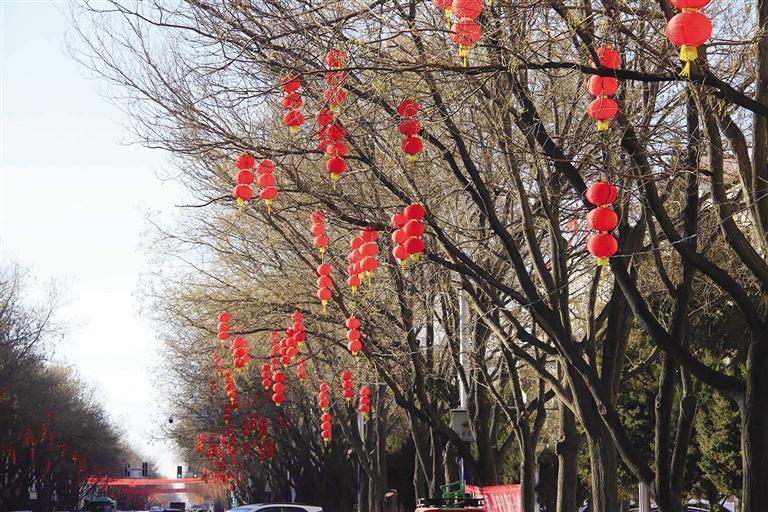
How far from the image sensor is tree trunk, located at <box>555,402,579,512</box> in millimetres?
16812

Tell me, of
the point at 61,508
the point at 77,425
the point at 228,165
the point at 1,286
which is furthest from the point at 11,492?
the point at 228,165

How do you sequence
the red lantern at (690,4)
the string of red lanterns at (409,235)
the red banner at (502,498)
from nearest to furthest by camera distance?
the red lantern at (690,4)
the string of red lanterns at (409,235)
the red banner at (502,498)

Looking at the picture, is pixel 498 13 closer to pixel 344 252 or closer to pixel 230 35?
pixel 230 35

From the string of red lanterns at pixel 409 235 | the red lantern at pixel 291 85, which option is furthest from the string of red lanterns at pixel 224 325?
the red lantern at pixel 291 85

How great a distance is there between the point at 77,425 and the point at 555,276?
211 feet

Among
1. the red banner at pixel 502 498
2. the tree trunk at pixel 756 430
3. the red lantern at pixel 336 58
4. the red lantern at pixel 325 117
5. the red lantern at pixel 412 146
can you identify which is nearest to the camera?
the red lantern at pixel 336 58

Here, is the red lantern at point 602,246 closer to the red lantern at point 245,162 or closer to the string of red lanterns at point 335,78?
the string of red lanterns at point 335,78

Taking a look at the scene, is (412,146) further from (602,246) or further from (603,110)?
(603,110)

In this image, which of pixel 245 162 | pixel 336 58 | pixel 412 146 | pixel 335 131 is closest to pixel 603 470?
pixel 412 146

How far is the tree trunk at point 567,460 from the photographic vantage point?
16812 mm

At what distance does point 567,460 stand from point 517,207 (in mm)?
4368

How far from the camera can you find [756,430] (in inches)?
→ 444

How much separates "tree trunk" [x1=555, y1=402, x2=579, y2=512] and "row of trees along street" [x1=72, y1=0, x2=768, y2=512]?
3 cm

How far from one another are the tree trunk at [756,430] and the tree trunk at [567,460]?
5509mm
